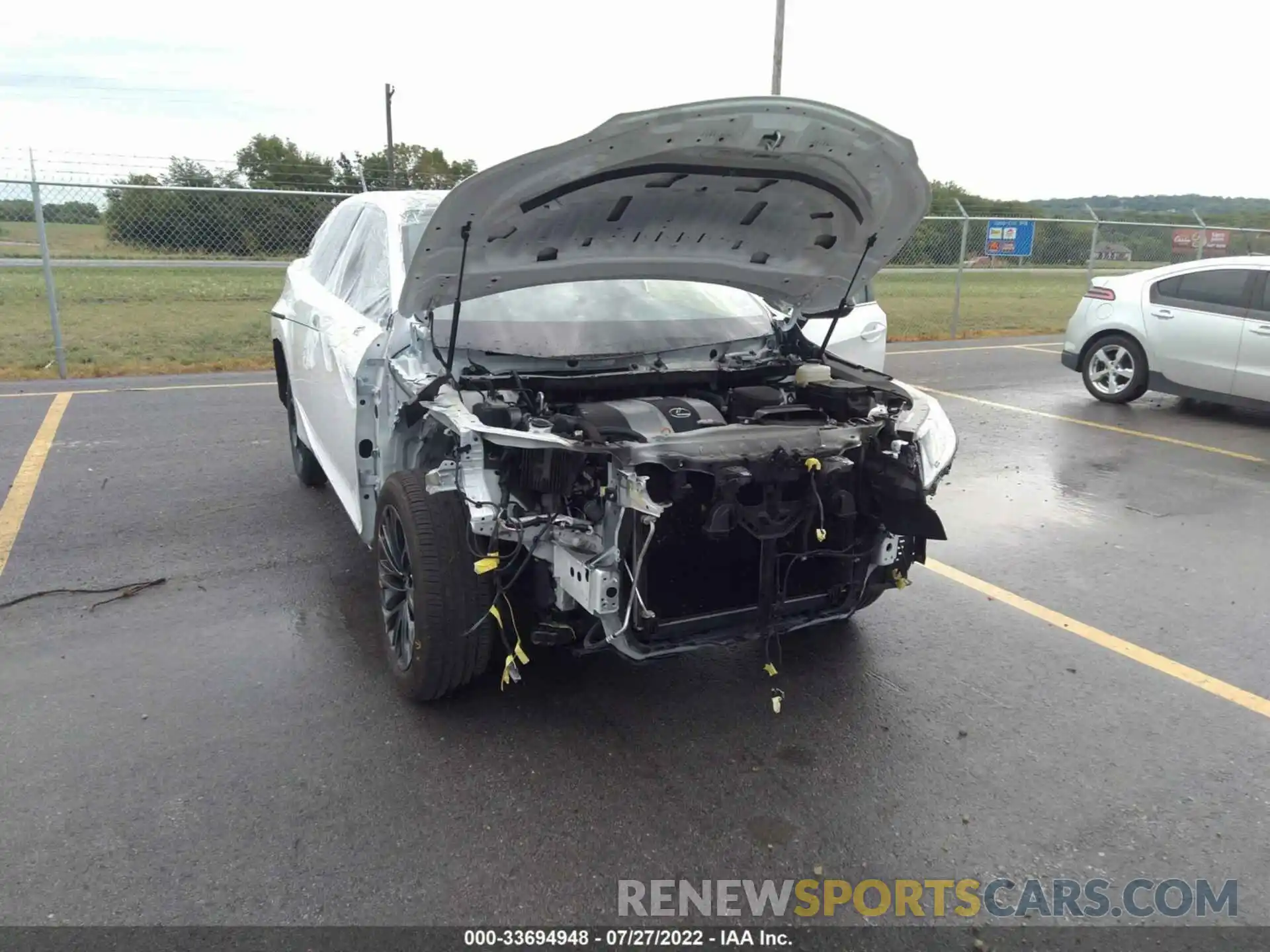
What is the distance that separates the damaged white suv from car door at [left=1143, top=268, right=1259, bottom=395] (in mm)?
5937

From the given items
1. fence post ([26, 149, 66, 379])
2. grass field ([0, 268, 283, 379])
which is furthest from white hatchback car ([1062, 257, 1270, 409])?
fence post ([26, 149, 66, 379])

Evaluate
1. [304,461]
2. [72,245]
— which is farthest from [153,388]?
[72,245]

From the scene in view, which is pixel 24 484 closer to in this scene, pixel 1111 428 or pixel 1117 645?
pixel 1117 645

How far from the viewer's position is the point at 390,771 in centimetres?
309

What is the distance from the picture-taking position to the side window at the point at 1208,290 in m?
8.40

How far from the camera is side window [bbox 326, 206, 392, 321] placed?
13.6 feet

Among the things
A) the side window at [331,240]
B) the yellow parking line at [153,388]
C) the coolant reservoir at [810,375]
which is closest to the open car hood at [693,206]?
the coolant reservoir at [810,375]

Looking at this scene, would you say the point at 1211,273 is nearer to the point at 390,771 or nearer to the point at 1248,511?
the point at 1248,511

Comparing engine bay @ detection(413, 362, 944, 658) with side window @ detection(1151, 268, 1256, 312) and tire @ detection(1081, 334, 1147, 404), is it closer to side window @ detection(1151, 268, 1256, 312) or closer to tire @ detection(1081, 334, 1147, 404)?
side window @ detection(1151, 268, 1256, 312)

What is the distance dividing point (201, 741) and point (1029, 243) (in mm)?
17053

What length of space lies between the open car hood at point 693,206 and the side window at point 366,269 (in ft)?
1.98

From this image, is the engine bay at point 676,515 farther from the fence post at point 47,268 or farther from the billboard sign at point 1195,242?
the billboard sign at point 1195,242

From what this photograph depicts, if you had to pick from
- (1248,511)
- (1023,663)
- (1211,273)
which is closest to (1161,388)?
(1211,273)

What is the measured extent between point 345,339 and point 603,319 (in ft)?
3.71
